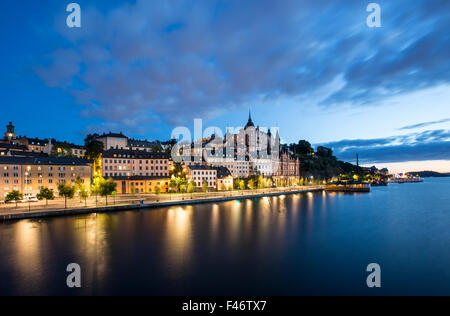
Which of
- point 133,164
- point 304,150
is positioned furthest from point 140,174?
point 304,150

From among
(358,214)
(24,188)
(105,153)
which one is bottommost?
(358,214)

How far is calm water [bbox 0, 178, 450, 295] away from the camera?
15.2 metres

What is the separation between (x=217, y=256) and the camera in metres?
20.6

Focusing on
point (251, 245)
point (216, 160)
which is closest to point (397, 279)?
point (251, 245)

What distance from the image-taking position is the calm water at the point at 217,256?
15.2 m

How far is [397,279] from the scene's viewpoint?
1667 centimetres

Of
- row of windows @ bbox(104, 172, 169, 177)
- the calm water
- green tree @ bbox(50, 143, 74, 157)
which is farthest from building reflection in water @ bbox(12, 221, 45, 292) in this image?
green tree @ bbox(50, 143, 74, 157)

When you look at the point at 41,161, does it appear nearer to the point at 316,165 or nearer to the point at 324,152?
the point at 316,165

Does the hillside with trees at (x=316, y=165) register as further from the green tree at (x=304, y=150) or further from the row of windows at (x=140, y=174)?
the row of windows at (x=140, y=174)

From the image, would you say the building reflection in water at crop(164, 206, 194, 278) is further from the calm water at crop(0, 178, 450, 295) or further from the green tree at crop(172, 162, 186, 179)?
the green tree at crop(172, 162, 186, 179)

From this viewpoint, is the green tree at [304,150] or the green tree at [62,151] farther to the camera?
the green tree at [304,150]

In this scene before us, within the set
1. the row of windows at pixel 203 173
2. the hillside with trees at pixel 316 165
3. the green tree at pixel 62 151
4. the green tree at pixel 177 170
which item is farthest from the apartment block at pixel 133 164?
the hillside with trees at pixel 316 165

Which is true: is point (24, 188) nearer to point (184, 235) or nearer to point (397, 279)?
point (184, 235)
